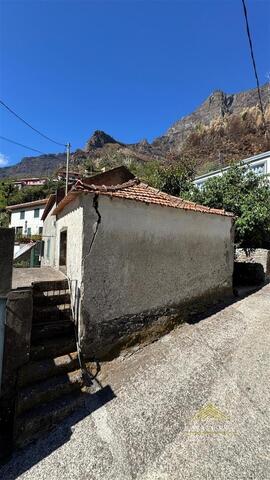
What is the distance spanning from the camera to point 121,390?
5004 millimetres

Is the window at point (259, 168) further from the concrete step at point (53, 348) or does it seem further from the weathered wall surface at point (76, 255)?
the concrete step at point (53, 348)

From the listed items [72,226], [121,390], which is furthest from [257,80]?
[121,390]

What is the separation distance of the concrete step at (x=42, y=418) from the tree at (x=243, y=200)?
396 inches

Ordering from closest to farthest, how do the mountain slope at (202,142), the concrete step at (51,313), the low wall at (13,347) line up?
the low wall at (13,347), the concrete step at (51,313), the mountain slope at (202,142)

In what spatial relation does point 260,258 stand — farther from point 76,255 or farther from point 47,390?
point 47,390

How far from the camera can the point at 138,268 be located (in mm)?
6383

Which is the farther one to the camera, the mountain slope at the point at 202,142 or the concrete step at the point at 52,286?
the mountain slope at the point at 202,142

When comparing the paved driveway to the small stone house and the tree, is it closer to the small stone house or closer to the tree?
the small stone house

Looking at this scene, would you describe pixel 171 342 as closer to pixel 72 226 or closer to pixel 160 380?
pixel 160 380

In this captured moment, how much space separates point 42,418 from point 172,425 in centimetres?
201

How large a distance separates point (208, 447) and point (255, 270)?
848 centimetres

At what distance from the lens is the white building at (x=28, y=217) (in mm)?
37906

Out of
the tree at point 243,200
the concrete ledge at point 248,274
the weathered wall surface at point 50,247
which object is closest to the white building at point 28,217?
the weathered wall surface at point 50,247

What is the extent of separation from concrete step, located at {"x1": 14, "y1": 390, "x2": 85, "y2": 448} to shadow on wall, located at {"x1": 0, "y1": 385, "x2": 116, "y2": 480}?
0.30 feet
